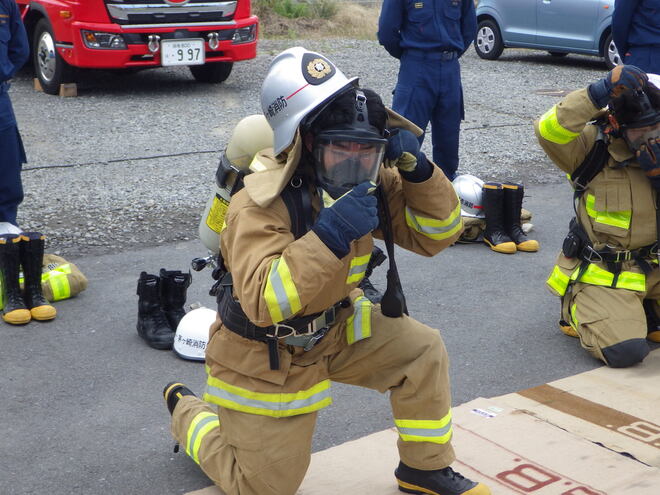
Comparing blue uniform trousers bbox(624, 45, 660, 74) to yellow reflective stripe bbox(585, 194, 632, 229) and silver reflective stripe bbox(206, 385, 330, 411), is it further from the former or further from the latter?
silver reflective stripe bbox(206, 385, 330, 411)

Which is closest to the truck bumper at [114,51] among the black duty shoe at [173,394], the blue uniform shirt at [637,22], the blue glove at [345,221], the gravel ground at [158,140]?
the gravel ground at [158,140]

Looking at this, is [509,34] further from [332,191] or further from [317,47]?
[332,191]

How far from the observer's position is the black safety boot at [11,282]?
453 cm

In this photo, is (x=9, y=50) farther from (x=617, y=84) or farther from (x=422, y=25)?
(x=617, y=84)

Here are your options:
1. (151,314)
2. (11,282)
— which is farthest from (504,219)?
(11,282)

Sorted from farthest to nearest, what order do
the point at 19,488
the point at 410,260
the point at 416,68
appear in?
the point at 416,68
the point at 410,260
the point at 19,488

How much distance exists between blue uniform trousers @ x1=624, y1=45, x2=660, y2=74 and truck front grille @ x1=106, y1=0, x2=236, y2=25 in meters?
4.61

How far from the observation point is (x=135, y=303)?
4.89m

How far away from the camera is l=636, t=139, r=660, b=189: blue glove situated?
411 centimetres

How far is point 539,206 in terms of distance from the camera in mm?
6973

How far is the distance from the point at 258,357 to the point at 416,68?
407cm

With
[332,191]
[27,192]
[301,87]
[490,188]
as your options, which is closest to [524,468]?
[332,191]

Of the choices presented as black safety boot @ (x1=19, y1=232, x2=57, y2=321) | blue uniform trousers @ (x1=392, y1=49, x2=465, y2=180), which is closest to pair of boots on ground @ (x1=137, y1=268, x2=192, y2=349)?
black safety boot @ (x1=19, y1=232, x2=57, y2=321)

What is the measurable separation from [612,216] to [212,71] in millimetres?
7267
